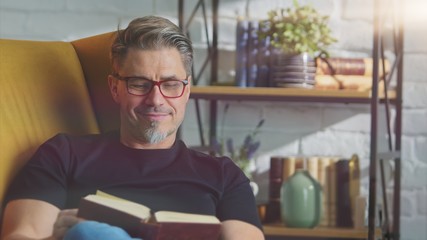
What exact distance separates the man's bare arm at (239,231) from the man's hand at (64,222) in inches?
7.9

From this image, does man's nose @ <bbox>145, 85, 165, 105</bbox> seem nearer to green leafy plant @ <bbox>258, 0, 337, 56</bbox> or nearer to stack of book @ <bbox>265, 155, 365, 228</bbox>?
green leafy plant @ <bbox>258, 0, 337, 56</bbox>

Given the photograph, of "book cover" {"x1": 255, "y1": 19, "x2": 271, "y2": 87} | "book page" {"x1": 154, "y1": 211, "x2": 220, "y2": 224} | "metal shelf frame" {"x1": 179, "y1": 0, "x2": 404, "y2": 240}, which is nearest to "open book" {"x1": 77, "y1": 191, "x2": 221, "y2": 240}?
"book page" {"x1": 154, "y1": 211, "x2": 220, "y2": 224}

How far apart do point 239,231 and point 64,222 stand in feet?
0.79

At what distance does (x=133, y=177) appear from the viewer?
3.09 ft

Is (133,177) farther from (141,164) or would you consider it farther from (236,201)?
(236,201)

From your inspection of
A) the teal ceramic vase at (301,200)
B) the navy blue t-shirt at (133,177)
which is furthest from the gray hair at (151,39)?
the teal ceramic vase at (301,200)

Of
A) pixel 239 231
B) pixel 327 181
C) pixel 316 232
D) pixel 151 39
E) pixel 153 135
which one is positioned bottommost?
pixel 316 232

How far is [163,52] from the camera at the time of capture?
2.87 feet

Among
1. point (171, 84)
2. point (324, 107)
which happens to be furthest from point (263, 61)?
point (171, 84)

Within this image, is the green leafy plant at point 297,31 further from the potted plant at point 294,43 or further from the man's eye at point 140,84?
the man's eye at point 140,84

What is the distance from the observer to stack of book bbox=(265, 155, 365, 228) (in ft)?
7.32

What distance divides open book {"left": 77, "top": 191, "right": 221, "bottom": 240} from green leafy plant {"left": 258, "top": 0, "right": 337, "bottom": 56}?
1392mm

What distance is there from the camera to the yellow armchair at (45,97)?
3.26 feet

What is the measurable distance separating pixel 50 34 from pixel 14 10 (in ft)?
0.38
